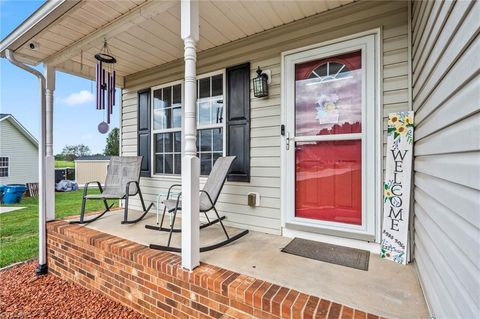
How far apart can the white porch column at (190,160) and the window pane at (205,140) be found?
5.03 ft

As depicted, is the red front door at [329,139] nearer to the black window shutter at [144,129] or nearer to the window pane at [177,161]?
the window pane at [177,161]

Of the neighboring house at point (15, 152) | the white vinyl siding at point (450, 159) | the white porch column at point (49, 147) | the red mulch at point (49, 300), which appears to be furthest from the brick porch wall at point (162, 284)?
the neighboring house at point (15, 152)

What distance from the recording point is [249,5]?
8.05ft

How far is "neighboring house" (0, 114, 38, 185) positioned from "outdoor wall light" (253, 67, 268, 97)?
562 inches

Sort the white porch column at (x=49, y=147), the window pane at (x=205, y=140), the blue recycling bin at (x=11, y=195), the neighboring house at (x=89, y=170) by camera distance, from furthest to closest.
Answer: the neighboring house at (x=89, y=170) → the blue recycling bin at (x=11, y=195) → the window pane at (x=205, y=140) → the white porch column at (x=49, y=147)

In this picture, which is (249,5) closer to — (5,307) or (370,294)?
(370,294)

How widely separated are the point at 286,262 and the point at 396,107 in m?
1.71

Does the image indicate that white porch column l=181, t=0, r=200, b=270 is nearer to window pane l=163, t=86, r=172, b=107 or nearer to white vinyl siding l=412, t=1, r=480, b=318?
white vinyl siding l=412, t=1, r=480, b=318

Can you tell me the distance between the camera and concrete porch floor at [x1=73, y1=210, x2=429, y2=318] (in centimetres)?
150

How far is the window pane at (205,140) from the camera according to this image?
352 centimetres

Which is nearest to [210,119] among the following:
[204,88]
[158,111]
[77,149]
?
[204,88]

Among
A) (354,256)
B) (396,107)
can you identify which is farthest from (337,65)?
(354,256)

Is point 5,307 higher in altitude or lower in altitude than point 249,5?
lower

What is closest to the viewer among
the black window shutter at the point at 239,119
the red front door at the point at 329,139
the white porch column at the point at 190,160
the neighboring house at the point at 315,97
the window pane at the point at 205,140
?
the neighboring house at the point at 315,97
